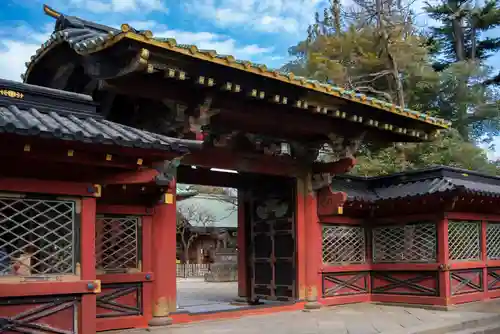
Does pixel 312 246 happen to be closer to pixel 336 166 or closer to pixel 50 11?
pixel 336 166

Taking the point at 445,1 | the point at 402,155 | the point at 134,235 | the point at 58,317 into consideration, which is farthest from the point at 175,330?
the point at 445,1

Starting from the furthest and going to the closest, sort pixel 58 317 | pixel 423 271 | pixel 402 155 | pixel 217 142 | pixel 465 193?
pixel 402 155 → pixel 423 271 → pixel 465 193 → pixel 217 142 → pixel 58 317

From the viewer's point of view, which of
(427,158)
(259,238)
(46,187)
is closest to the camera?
(46,187)

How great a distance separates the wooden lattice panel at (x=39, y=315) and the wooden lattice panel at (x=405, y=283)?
23.3 feet

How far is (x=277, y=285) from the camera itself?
10.4m

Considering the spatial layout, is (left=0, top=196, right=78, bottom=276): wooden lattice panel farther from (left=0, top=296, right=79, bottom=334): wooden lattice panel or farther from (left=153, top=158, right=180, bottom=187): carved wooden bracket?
(left=153, top=158, right=180, bottom=187): carved wooden bracket

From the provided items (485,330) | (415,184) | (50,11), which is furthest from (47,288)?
(415,184)

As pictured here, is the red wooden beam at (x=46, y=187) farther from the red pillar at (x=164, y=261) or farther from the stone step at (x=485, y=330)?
the stone step at (x=485, y=330)

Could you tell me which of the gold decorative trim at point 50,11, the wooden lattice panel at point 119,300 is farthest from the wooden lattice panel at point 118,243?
the gold decorative trim at point 50,11

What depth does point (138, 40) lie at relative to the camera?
6.00 meters

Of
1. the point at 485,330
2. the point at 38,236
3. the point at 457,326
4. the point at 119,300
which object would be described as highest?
the point at 38,236

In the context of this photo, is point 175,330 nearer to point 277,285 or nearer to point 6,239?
point 6,239

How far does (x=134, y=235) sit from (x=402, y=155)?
12.5 meters

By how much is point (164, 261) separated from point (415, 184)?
5.72 metres
